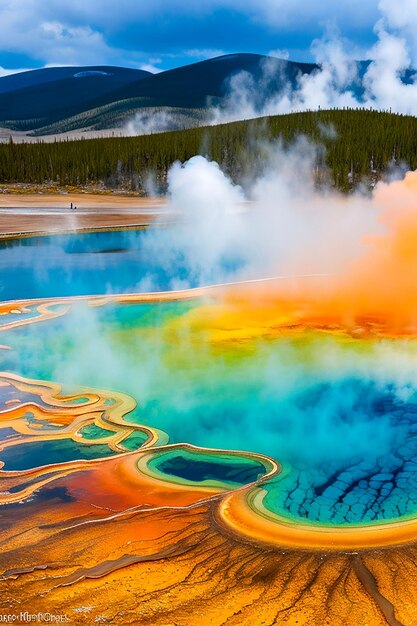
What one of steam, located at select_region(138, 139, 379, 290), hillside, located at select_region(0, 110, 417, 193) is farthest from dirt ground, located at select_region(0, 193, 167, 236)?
hillside, located at select_region(0, 110, 417, 193)

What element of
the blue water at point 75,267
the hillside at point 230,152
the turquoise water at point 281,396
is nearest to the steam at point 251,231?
the blue water at point 75,267

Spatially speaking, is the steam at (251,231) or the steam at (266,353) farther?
the steam at (251,231)

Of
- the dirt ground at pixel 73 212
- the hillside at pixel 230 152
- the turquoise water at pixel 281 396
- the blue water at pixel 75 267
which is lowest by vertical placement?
the turquoise water at pixel 281 396

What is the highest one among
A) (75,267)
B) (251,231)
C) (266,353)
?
(251,231)

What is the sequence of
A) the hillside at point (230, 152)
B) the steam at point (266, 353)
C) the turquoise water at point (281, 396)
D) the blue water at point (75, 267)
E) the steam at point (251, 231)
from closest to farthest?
the turquoise water at point (281, 396) → the steam at point (266, 353) → the blue water at point (75, 267) → the steam at point (251, 231) → the hillside at point (230, 152)

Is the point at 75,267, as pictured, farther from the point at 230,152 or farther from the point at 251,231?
the point at 230,152

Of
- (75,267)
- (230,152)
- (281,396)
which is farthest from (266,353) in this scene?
(230,152)

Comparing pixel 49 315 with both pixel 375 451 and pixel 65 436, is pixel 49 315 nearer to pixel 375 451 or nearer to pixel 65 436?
pixel 65 436

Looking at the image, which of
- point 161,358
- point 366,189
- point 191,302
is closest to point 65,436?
point 161,358

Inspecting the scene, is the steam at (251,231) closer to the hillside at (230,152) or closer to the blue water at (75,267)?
the blue water at (75,267)
